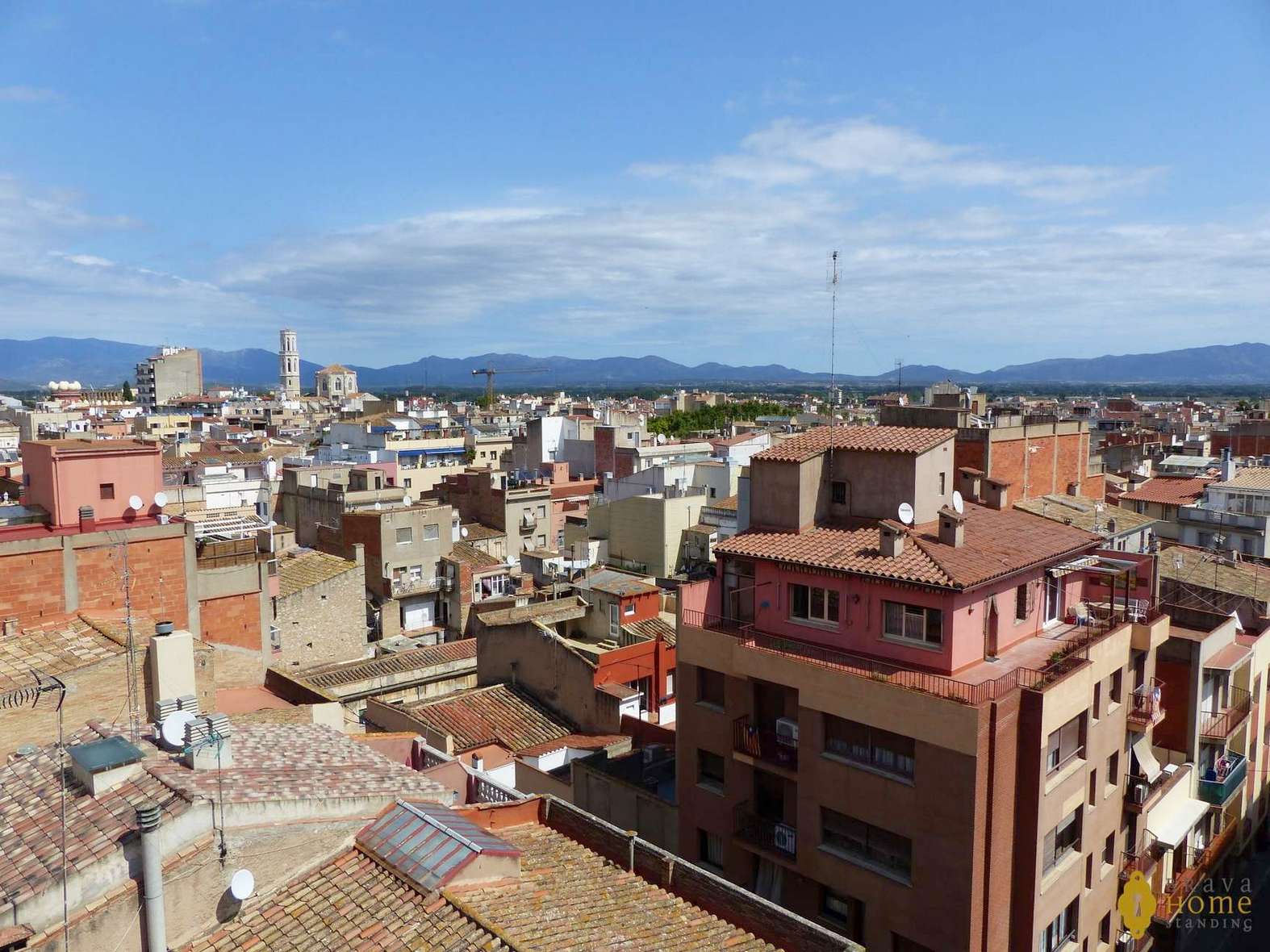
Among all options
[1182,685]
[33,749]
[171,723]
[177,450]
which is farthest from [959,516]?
[177,450]

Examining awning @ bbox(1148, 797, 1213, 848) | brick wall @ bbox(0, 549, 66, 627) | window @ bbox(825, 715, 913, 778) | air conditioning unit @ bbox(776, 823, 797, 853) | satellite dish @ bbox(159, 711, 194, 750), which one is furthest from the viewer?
awning @ bbox(1148, 797, 1213, 848)

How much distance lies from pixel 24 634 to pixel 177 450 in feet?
191

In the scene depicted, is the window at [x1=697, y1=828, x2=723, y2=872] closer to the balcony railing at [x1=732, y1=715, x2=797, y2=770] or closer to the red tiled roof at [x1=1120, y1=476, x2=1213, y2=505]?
the balcony railing at [x1=732, y1=715, x2=797, y2=770]

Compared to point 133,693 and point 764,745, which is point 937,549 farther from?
point 133,693

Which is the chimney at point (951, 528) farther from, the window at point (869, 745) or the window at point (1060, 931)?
the window at point (1060, 931)

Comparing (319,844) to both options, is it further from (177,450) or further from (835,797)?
(177,450)

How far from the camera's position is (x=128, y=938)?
9.52 m

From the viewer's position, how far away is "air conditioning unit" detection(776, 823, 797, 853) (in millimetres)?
17453

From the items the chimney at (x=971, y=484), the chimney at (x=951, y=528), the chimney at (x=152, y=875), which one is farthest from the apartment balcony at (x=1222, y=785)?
the chimney at (x=152, y=875)

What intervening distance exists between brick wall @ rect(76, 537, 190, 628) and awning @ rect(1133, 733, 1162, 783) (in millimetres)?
21274

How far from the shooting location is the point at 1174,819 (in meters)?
21.6

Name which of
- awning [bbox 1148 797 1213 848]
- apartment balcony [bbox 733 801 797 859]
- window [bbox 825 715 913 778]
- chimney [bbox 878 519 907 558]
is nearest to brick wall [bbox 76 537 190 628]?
apartment balcony [bbox 733 801 797 859]

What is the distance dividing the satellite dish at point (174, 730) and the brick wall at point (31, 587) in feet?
29.0

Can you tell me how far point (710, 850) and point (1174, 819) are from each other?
36.9 feet
